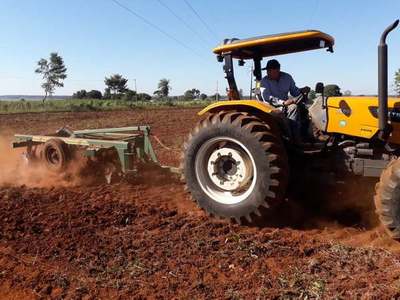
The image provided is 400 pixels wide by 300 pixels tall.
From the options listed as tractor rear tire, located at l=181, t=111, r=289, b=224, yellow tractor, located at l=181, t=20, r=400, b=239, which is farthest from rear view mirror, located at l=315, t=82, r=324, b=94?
tractor rear tire, located at l=181, t=111, r=289, b=224

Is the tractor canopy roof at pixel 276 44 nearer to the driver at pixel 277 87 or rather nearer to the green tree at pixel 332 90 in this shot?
the driver at pixel 277 87

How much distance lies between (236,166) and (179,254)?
127 cm

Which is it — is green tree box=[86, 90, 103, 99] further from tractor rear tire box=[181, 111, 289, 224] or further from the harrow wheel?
tractor rear tire box=[181, 111, 289, 224]

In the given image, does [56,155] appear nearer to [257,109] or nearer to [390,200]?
[257,109]

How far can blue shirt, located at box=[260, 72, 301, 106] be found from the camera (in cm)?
526

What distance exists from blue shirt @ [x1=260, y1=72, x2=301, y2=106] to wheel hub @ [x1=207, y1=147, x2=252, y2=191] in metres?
0.85

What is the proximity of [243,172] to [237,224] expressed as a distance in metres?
0.55

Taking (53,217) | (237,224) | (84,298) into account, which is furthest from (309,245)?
(53,217)

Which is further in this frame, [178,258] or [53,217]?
[53,217]

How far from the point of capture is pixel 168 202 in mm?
5695

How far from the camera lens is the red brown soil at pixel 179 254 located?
129 inches

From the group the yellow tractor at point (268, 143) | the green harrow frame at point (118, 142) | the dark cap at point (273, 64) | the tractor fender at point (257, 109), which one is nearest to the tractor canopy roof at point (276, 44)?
the yellow tractor at point (268, 143)

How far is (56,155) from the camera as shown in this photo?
7.05 m

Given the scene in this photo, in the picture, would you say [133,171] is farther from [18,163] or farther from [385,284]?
[385,284]
